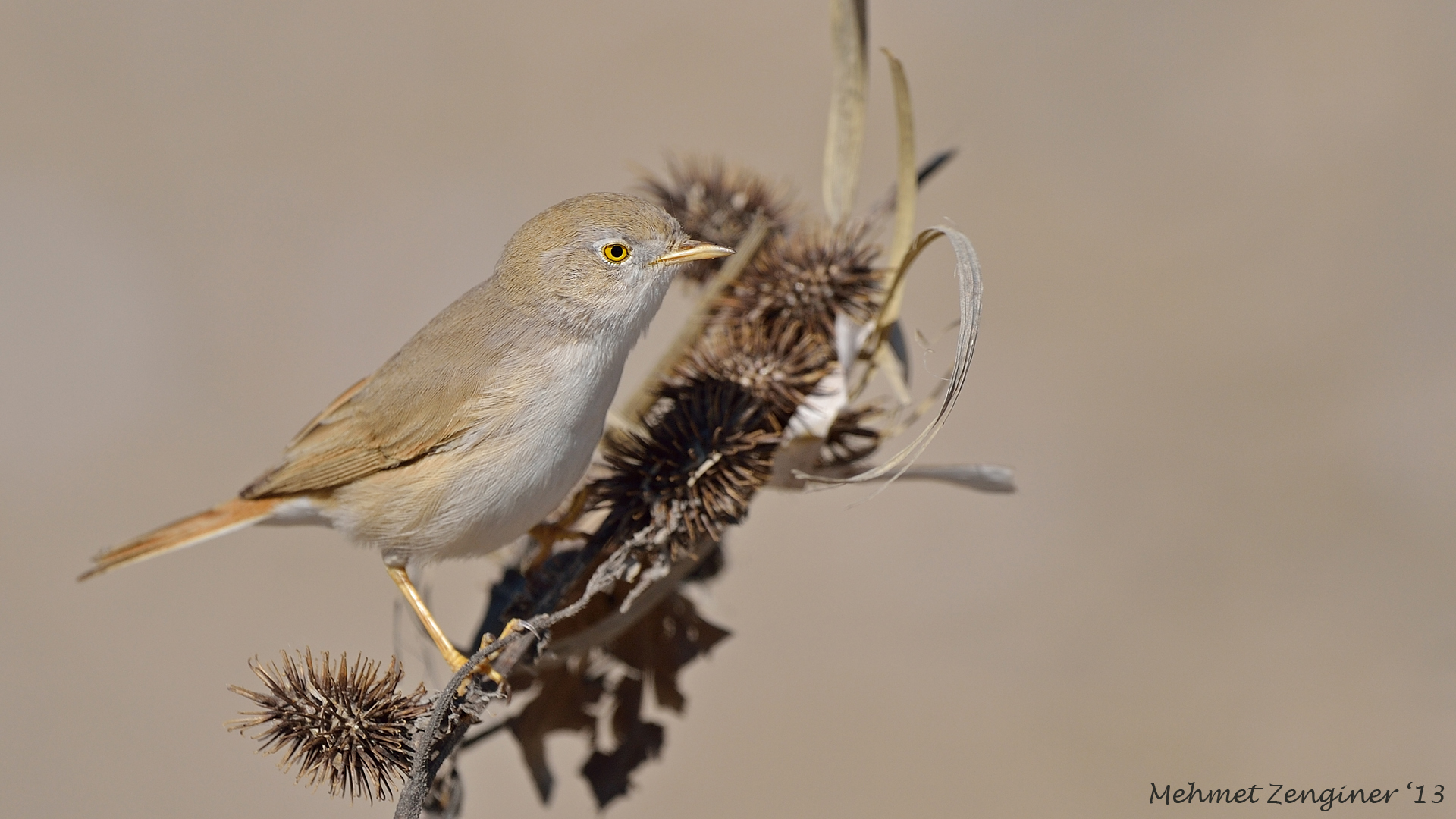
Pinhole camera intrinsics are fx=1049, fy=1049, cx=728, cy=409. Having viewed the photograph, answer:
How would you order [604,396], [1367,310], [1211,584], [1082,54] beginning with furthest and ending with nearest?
[1082,54] → [1367,310] → [1211,584] → [604,396]

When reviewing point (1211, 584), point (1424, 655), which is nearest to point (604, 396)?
point (1211, 584)

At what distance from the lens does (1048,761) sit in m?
6.77

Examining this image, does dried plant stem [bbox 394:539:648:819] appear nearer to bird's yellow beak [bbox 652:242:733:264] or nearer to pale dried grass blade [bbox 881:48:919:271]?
bird's yellow beak [bbox 652:242:733:264]

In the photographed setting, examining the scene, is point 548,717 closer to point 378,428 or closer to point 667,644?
point 667,644

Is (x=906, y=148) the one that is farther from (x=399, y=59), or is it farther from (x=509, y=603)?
(x=399, y=59)

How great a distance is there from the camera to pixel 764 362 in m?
3.31

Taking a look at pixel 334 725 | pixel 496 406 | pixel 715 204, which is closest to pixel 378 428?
pixel 496 406

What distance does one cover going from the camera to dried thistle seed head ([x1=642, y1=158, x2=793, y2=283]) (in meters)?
3.83

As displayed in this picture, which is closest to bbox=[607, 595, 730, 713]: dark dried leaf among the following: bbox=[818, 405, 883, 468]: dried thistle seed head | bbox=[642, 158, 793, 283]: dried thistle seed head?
bbox=[818, 405, 883, 468]: dried thistle seed head

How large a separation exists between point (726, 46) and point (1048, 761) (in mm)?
7087

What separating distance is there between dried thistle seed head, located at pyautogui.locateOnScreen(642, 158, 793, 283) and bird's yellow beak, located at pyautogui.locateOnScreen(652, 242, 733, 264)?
0.47 meters

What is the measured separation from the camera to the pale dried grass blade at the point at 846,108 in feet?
10.5

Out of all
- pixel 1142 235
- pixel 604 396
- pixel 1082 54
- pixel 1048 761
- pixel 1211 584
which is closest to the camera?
pixel 604 396

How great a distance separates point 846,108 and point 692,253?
2.27 ft
